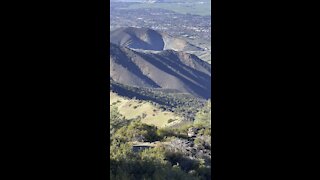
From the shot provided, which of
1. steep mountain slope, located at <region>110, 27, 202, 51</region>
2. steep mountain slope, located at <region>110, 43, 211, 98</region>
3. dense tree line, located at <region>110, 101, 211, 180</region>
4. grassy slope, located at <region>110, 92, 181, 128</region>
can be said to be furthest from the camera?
steep mountain slope, located at <region>110, 27, 202, 51</region>

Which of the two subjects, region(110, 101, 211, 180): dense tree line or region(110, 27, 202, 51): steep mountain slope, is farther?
region(110, 27, 202, 51): steep mountain slope

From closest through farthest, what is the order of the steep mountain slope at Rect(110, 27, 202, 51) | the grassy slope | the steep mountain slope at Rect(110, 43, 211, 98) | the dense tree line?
the dense tree line → the grassy slope → the steep mountain slope at Rect(110, 43, 211, 98) → the steep mountain slope at Rect(110, 27, 202, 51)

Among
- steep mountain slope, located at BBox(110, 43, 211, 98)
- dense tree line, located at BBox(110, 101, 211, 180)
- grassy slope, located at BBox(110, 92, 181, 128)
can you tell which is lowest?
dense tree line, located at BBox(110, 101, 211, 180)

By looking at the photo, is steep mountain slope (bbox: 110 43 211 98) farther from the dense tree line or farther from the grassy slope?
the dense tree line

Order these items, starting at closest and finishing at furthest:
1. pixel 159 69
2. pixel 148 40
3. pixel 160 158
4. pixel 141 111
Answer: pixel 160 158
pixel 141 111
pixel 159 69
pixel 148 40

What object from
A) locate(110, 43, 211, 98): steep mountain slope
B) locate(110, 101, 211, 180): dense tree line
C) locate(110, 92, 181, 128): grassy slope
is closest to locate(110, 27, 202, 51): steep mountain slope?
locate(110, 43, 211, 98): steep mountain slope

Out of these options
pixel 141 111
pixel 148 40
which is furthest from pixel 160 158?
pixel 148 40

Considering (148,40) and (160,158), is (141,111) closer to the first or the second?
(160,158)

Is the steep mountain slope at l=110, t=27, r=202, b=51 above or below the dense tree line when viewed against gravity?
above
